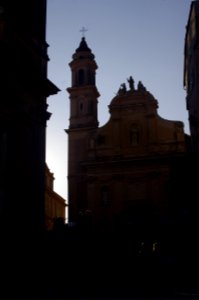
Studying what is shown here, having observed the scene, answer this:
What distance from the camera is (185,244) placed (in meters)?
15.1

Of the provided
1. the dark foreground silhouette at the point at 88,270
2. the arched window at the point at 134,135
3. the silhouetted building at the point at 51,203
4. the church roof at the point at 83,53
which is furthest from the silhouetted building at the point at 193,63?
the silhouetted building at the point at 51,203

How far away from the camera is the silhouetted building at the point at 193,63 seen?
61.9ft

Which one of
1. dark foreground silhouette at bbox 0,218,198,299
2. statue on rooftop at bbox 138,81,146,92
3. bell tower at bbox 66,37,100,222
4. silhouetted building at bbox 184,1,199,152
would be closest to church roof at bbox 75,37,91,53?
bell tower at bbox 66,37,100,222

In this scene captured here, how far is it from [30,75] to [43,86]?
0.93 m

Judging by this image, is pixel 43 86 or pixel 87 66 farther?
pixel 87 66

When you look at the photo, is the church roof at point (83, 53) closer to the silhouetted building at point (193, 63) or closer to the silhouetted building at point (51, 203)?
the silhouetted building at point (51, 203)

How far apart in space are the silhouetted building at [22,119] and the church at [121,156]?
16.0 meters

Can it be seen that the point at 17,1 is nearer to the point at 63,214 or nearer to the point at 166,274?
the point at 166,274

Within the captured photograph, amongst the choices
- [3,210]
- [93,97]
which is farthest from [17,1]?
[93,97]

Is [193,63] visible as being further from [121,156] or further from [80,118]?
[80,118]

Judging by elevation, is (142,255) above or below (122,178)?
below

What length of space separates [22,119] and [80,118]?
22.1 metres

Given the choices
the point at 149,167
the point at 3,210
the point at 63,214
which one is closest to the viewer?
the point at 3,210

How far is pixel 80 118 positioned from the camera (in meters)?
36.7
